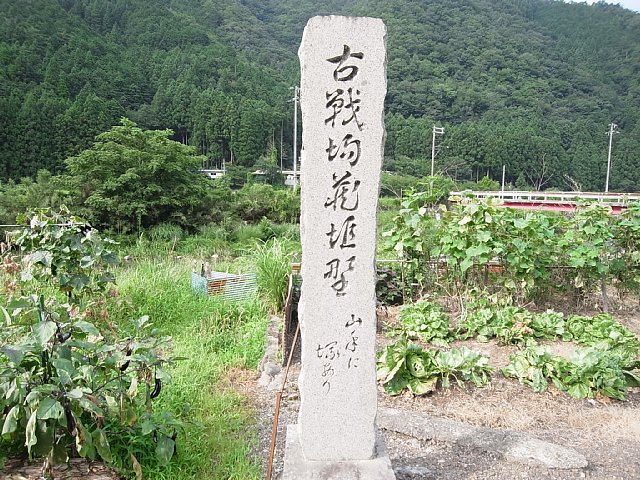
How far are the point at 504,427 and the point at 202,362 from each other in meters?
2.42

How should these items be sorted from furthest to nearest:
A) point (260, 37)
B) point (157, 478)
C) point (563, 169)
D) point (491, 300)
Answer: point (260, 37) → point (563, 169) → point (491, 300) → point (157, 478)

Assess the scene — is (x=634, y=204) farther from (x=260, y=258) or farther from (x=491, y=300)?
(x=260, y=258)

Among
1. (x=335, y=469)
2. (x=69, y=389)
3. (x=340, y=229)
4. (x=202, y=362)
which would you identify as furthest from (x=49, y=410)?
(x=202, y=362)

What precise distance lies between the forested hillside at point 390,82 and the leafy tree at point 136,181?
7741 millimetres

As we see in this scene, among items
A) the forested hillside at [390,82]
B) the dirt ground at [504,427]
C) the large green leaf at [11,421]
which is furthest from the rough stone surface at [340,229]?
the forested hillside at [390,82]

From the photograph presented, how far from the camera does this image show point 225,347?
4773mm

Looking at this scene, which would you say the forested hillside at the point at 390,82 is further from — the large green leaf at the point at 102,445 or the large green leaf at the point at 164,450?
the large green leaf at the point at 102,445

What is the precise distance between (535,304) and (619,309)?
1.06 m

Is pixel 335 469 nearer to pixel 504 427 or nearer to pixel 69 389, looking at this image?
pixel 69 389

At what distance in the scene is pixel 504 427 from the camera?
345 cm

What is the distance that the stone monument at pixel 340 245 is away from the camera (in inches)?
92.4

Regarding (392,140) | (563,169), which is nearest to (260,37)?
(392,140)

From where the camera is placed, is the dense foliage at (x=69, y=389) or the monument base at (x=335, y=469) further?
the monument base at (x=335, y=469)

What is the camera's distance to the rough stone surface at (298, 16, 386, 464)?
2344 mm
